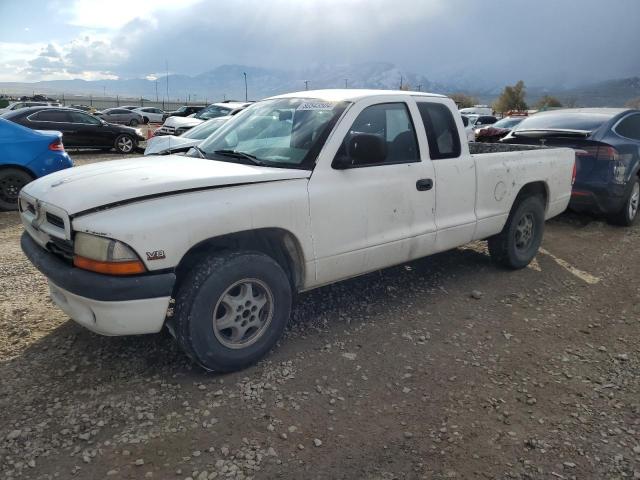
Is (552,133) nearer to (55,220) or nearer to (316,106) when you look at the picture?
(316,106)

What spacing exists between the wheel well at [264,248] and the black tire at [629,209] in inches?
234

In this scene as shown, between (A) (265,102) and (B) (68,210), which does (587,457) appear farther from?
(A) (265,102)

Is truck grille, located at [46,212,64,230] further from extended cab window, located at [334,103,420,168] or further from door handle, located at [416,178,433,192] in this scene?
door handle, located at [416,178,433,192]

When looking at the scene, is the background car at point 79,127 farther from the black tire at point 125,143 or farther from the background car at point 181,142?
the background car at point 181,142

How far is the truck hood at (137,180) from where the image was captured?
9.43ft

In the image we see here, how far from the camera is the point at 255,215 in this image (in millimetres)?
3127

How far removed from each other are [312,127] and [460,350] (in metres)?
1.97

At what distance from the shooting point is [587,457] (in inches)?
104

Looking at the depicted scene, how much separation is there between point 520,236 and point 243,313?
Result: 3.48 metres

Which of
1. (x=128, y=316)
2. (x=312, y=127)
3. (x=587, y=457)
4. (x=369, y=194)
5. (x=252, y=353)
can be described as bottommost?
(x=587, y=457)

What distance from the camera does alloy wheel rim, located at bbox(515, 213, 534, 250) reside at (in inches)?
213

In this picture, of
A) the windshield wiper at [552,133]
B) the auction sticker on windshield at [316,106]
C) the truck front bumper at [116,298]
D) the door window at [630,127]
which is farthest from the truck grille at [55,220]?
the door window at [630,127]

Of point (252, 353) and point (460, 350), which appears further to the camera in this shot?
point (460, 350)

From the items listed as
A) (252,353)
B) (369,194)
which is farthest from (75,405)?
(369,194)
